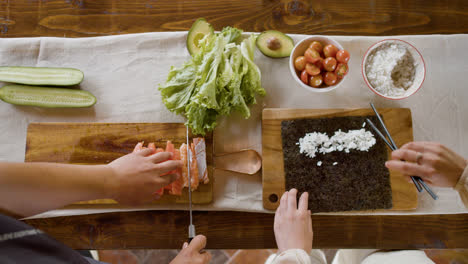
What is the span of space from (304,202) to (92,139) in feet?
3.58

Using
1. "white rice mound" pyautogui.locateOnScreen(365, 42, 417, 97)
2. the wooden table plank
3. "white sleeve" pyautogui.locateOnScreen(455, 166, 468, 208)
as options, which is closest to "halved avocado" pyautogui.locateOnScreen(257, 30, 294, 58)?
"white rice mound" pyautogui.locateOnScreen(365, 42, 417, 97)

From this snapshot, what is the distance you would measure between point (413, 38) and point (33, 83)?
78.8 inches

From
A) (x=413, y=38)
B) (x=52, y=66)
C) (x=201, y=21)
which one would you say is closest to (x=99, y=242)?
(x=52, y=66)

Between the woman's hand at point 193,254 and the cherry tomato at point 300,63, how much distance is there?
0.92 m

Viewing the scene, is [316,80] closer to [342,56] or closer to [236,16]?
[342,56]

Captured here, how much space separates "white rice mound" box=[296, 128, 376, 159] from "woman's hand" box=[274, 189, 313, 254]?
22 centimetres

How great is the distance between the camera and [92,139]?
5.21 ft

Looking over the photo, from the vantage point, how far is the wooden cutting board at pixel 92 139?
5.17 feet

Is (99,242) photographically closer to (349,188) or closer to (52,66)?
(52,66)

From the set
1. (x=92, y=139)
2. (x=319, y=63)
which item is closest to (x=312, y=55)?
(x=319, y=63)

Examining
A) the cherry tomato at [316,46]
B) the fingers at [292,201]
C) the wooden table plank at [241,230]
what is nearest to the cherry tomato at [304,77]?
the cherry tomato at [316,46]

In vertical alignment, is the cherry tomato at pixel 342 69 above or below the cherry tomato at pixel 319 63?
below

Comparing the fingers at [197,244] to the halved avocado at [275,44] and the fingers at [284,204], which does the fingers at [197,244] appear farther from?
the halved avocado at [275,44]

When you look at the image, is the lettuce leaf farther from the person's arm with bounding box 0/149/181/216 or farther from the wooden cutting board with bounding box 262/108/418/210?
the person's arm with bounding box 0/149/181/216
